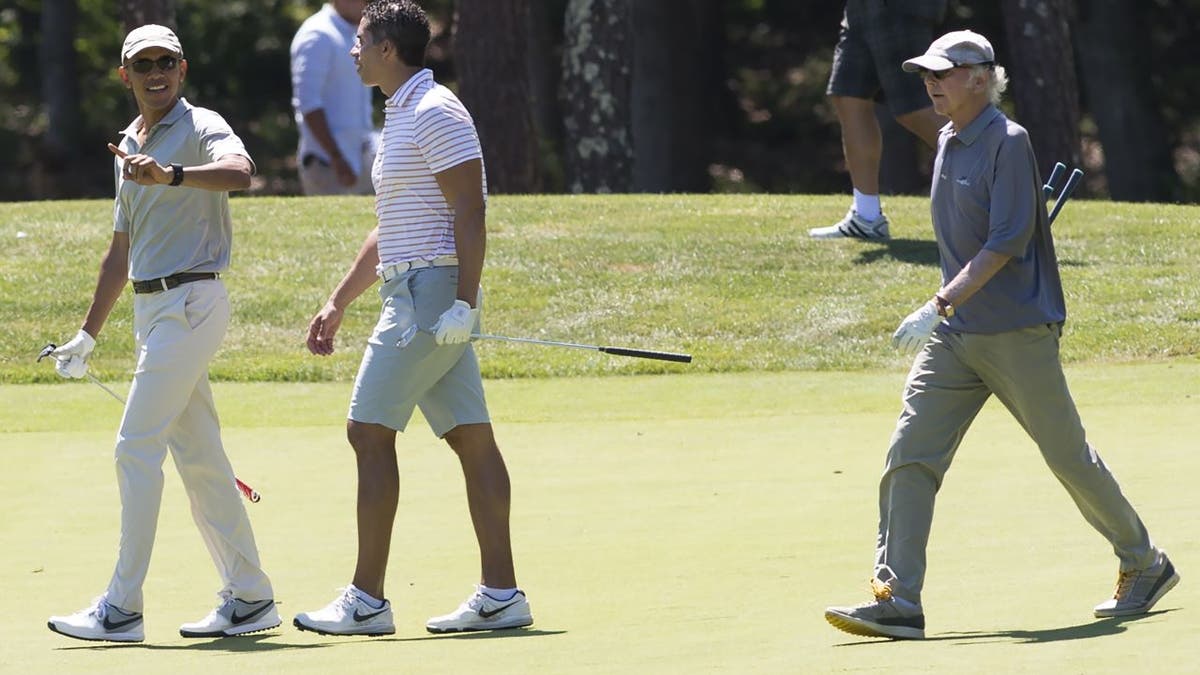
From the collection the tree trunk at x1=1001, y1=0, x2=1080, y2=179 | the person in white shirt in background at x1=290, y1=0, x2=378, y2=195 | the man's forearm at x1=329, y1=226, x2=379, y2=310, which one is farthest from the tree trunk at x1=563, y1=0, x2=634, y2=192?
the man's forearm at x1=329, y1=226, x2=379, y2=310

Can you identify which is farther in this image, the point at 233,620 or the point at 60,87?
the point at 60,87

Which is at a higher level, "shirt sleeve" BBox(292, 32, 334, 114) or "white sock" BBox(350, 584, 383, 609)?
"shirt sleeve" BBox(292, 32, 334, 114)

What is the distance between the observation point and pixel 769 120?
34969 mm

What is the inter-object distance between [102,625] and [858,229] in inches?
Result: 383

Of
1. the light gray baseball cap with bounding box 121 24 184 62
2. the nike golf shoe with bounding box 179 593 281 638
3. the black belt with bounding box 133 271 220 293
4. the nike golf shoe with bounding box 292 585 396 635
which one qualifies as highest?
the light gray baseball cap with bounding box 121 24 184 62

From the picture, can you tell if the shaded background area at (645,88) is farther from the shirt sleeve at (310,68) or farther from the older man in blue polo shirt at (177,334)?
the older man in blue polo shirt at (177,334)

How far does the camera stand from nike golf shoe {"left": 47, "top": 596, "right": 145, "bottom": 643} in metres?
6.36

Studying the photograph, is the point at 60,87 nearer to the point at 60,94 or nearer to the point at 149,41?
the point at 60,94

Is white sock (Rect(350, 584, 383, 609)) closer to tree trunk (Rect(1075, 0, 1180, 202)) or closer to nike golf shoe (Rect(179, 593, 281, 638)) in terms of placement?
nike golf shoe (Rect(179, 593, 281, 638))

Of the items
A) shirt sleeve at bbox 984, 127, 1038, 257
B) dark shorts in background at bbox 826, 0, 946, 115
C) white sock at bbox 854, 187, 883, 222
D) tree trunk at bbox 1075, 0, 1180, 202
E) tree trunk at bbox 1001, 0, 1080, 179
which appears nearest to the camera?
shirt sleeve at bbox 984, 127, 1038, 257

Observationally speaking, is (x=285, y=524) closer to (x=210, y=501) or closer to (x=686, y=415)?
(x=210, y=501)

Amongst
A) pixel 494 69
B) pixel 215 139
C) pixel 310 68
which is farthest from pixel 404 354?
pixel 494 69

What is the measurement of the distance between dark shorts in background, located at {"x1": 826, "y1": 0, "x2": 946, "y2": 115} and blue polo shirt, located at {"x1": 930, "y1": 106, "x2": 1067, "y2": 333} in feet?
23.2

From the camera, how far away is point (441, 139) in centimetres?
652
